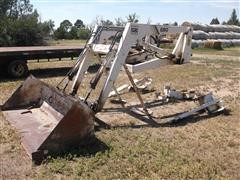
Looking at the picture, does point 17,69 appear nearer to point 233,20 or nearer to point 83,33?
point 83,33

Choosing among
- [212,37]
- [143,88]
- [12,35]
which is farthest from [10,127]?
[212,37]

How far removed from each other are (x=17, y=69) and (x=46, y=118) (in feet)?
18.7

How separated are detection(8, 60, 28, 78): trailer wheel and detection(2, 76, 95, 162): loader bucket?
15.3 feet

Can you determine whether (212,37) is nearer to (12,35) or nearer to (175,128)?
(12,35)

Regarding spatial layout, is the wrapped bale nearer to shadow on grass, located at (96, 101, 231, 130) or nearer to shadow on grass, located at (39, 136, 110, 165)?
shadow on grass, located at (96, 101, 231, 130)

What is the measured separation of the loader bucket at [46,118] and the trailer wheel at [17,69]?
465 centimetres

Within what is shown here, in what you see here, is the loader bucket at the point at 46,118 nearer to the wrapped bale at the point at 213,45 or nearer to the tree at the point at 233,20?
the wrapped bale at the point at 213,45

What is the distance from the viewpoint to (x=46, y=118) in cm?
Answer: 621

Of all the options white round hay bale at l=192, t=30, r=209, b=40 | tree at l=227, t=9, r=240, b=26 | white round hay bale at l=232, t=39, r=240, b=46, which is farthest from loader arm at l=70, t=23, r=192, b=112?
tree at l=227, t=9, r=240, b=26

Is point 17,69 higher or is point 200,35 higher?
point 17,69

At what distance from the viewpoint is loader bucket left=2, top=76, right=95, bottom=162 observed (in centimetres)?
497

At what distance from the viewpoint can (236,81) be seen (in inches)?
460

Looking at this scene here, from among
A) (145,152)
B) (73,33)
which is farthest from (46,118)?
(73,33)

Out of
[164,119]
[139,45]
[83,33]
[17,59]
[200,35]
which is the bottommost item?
[83,33]
